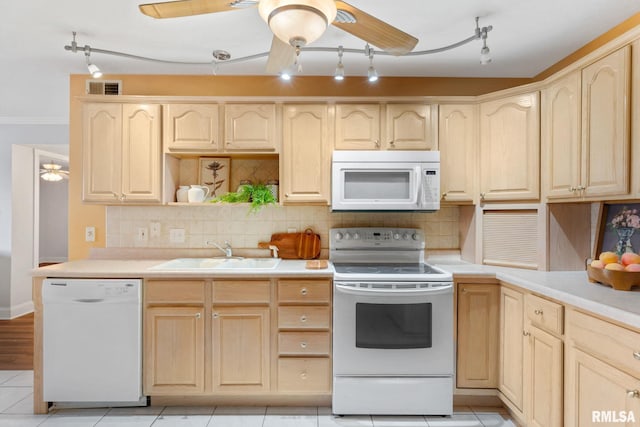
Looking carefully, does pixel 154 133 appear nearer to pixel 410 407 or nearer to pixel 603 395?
pixel 410 407

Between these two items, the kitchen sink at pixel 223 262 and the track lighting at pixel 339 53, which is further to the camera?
the kitchen sink at pixel 223 262

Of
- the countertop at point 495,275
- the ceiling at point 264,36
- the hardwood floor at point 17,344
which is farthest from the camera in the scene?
the hardwood floor at point 17,344

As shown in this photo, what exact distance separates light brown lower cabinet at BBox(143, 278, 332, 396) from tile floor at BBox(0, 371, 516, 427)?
131 mm

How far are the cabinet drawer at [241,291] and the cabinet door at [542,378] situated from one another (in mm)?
1546

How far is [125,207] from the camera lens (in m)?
2.92

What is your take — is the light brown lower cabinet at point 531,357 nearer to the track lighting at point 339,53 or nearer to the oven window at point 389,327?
the oven window at point 389,327

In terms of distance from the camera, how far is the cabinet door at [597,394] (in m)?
1.34

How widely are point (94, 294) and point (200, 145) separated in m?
1.20

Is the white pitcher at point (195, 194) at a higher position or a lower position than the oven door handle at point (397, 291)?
higher

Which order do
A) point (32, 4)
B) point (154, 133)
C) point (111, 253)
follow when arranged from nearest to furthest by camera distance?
point (32, 4) → point (154, 133) → point (111, 253)

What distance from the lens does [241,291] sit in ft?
7.63

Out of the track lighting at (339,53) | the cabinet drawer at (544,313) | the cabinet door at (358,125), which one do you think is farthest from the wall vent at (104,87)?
the cabinet drawer at (544,313)

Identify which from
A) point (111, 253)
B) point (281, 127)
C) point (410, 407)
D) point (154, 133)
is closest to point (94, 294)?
point (111, 253)

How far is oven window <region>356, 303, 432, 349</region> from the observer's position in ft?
7.43
